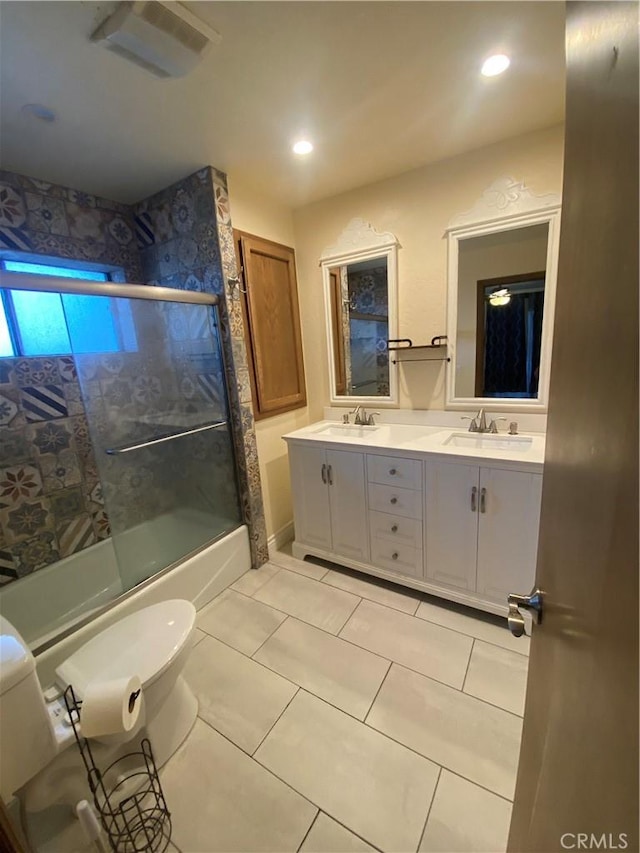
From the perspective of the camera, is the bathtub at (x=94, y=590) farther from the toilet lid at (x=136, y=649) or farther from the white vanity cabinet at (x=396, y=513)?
the white vanity cabinet at (x=396, y=513)

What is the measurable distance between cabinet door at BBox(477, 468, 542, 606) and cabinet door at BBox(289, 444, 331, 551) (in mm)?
935

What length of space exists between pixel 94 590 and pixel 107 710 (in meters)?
1.14

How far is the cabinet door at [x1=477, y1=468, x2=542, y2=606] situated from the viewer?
5.31ft

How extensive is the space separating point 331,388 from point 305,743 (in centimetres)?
199

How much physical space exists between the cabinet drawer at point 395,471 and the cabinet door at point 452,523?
6 centimetres

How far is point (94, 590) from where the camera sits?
6.13 ft

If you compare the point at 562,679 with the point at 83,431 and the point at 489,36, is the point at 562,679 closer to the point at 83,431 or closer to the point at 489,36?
the point at 489,36

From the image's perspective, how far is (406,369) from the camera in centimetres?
229

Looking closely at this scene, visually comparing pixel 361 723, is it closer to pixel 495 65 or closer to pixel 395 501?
pixel 395 501

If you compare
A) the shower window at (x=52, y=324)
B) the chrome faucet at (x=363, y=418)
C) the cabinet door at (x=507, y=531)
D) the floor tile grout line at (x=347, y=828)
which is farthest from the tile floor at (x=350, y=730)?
the shower window at (x=52, y=324)

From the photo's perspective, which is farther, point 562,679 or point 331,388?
point 331,388

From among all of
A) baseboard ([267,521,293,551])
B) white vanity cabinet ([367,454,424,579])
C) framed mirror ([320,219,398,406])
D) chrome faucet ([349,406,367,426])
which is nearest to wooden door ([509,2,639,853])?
white vanity cabinet ([367,454,424,579])

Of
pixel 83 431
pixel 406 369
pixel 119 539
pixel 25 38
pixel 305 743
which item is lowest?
pixel 305 743

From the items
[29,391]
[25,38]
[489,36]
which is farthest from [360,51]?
[29,391]
